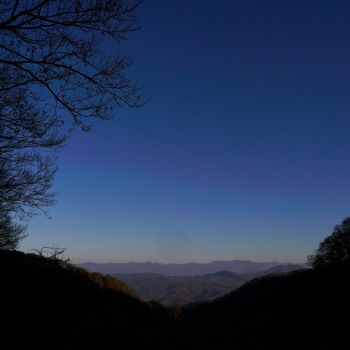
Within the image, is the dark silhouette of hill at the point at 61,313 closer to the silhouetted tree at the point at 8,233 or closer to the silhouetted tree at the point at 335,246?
the silhouetted tree at the point at 8,233

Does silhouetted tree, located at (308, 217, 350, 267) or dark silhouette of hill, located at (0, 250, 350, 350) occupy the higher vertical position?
silhouetted tree, located at (308, 217, 350, 267)

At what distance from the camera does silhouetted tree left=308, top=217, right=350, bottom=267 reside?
4512 cm

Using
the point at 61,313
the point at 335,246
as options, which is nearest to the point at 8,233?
the point at 61,313

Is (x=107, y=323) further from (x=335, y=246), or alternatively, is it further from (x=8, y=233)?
(x=335, y=246)

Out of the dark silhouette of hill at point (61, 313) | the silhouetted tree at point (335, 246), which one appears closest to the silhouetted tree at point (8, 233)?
the dark silhouette of hill at point (61, 313)

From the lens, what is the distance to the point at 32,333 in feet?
19.6

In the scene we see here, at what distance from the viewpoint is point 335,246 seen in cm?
4694

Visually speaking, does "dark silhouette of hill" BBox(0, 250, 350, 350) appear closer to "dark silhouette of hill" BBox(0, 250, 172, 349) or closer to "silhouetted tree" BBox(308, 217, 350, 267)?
"dark silhouette of hill" BBox(0, 250, 172, 349)

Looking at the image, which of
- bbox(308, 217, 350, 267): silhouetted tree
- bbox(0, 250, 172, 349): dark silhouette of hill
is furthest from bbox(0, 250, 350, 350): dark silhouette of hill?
bbox(308, 217, 350, 267): silhouetted tree

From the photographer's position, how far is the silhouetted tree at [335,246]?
148 ft

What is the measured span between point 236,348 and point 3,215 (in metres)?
Result: 16.1

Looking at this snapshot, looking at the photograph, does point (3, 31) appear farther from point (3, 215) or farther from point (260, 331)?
point (3, 215)

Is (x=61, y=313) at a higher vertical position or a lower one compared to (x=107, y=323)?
higher

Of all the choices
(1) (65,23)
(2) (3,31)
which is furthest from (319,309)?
(2) (3,31)
